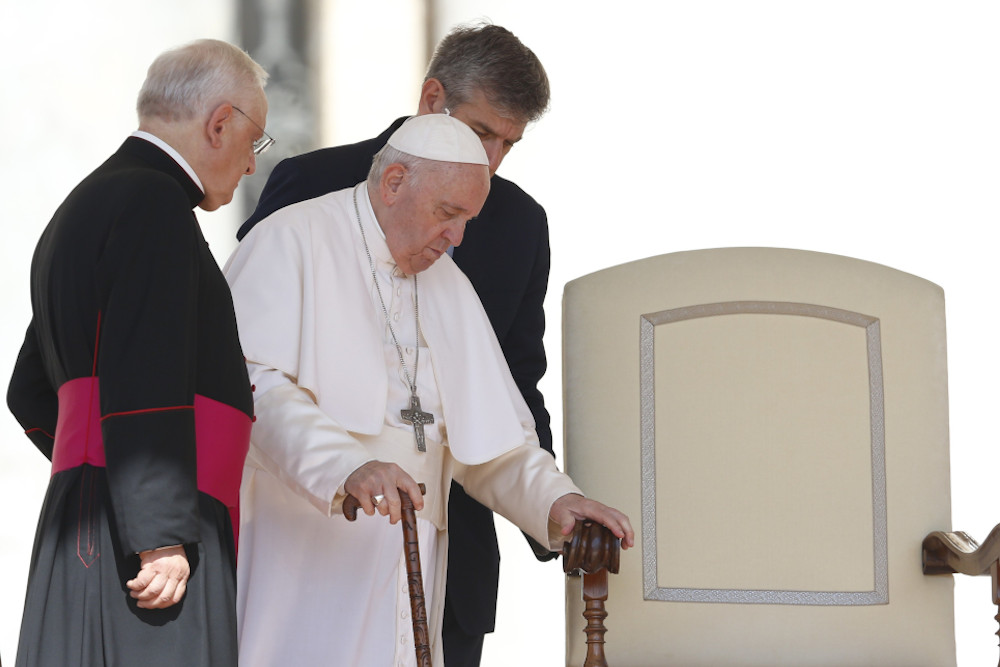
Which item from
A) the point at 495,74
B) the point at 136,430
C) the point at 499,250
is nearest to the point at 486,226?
the point at 499,250

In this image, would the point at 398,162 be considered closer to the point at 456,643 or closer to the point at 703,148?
the point at 456,643

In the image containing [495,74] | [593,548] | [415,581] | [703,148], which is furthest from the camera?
[703,148]

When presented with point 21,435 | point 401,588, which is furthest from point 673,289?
point 21,435

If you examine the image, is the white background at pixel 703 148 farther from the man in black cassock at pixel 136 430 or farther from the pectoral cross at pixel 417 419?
the man in black cassock at pixel 136 430

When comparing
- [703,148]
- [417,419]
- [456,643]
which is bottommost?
[456,643]

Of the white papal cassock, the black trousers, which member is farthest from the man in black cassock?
the black trousers

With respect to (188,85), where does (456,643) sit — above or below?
below

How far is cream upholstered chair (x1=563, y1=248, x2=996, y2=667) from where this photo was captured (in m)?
3.14

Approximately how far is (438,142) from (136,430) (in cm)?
94

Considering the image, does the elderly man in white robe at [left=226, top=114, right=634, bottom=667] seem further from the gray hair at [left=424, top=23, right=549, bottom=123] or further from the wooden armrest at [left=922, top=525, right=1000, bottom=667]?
the wooden armrest at [left=922, top=525, right=1000, bottom=667]

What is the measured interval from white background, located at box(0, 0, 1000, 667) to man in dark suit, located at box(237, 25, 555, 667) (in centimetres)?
129

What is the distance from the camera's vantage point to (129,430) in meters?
2.02

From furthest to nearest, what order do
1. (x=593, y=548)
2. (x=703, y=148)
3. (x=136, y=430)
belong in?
(x=703, y=148) → (x=593, y=548) → (x=136, y=430)

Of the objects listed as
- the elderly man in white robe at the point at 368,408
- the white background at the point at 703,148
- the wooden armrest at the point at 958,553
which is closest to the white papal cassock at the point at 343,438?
the elderly man in white robe at the point at 368,408
